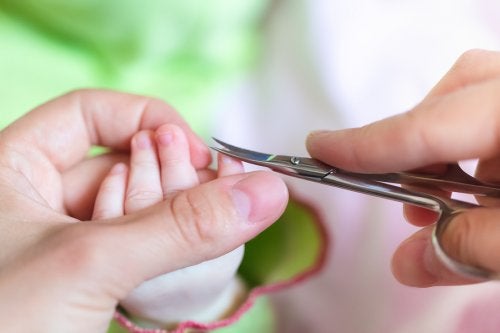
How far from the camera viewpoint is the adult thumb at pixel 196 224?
1.54 ft

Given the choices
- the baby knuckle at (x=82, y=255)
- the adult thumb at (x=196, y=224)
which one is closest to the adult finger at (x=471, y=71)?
the adult thumb at (x=196, y=224)

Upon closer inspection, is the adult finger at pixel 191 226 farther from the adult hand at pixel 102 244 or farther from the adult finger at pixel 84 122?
the adult finger at pixel 84 122

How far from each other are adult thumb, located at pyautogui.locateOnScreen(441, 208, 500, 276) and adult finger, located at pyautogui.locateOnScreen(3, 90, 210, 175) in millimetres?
301

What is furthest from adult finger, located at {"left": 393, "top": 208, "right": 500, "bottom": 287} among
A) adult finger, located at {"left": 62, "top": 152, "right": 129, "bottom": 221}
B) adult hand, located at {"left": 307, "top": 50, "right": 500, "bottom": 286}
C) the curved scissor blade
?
adult finger, located at {"left": 62, "top": 152, "right": 129, "bottom": 221}

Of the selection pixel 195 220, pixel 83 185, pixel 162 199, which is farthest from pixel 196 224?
pixel 83 185

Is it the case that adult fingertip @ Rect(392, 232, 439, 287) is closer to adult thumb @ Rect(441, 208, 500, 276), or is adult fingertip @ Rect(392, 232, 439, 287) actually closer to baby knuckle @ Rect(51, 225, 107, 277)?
adult thumb @ Rect(441, 208, 500, 276)

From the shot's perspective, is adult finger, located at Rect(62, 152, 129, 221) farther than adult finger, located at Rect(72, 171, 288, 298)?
Yes

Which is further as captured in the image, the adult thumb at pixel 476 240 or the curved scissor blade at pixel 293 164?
the curved scissor blade at pixel 293 164

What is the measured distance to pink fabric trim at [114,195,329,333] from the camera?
632 mm

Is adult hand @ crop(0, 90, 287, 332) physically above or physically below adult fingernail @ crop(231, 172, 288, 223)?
below

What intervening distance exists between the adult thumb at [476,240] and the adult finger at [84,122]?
30 centimetres

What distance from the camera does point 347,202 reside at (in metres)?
0.75

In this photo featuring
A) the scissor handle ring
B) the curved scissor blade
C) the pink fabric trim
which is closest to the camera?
the scissor handle ring

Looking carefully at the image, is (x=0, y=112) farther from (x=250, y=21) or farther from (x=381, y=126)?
(x=381, y=126)
